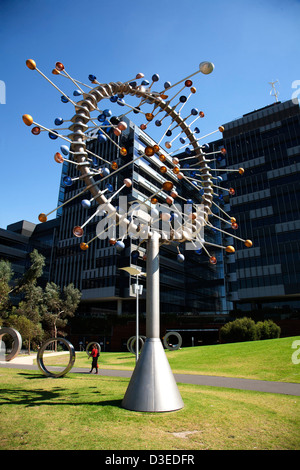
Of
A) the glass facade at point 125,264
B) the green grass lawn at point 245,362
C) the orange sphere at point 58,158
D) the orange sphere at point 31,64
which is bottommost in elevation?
the green grass lawn at point 245,362

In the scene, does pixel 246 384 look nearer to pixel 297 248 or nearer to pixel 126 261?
pixel 126 261

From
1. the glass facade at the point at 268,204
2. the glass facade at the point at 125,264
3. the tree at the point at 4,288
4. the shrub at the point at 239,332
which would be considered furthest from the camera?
the glass facade at the point at 125,264

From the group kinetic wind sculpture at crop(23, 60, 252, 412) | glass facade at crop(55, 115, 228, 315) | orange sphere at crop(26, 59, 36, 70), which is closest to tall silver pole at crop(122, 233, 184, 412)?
kinetic wind sculpture at crop(23, 60, 252, 412)

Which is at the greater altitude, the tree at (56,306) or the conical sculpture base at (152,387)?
the tree at (56,306)

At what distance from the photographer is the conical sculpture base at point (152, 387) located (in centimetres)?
739

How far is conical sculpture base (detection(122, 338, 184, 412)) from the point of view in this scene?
24.2ft

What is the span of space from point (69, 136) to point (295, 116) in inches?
2677

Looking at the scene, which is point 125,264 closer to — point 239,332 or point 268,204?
point 239,332

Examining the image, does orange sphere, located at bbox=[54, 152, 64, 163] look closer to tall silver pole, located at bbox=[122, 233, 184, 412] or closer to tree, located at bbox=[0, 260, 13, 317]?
tall silver pole, located at bbox=[122, 233, 184, 412]

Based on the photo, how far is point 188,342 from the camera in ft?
160

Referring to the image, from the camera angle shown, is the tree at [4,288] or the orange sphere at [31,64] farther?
the tree at [4,288]

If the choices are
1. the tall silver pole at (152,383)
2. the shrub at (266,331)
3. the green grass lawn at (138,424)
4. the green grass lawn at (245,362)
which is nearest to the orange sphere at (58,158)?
the tall silver pole at (152,383)

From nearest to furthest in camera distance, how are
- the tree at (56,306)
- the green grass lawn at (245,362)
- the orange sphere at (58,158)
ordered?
the orange sphere at (58,158) < the green grass lawn at (245,362) < the tree at (56,306)

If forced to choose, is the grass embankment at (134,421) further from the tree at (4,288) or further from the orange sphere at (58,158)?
the tree at (4,288)
